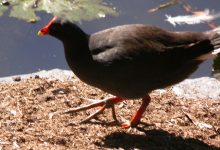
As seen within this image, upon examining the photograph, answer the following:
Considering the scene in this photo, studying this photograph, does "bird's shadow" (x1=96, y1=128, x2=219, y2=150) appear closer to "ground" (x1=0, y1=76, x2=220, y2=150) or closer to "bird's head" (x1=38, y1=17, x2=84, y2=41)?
"ground" (x1=0, y1=76, x2=220, y2=150)

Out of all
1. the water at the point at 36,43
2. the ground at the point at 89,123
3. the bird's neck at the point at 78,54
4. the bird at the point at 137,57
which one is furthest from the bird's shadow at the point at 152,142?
the water at the point at 36,43

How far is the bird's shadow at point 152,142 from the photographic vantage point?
407 centimetres

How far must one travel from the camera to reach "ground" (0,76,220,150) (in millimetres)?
4059

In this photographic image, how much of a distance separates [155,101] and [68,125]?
3.72 feet

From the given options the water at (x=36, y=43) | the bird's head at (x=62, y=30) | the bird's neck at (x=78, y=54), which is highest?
the bird's head at (x=62, y=30)

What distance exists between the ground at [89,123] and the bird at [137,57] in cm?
21

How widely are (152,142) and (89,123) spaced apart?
58 cm

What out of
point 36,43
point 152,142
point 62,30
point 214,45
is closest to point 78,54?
point 62,30

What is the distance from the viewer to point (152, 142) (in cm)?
419

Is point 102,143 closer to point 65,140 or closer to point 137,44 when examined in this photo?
point 65,140

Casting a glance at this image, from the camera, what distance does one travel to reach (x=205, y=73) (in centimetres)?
689

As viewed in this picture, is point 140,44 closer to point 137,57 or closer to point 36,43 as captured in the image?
point 137,57

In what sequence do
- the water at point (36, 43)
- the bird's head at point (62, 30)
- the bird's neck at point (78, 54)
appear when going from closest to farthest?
the bird's neck at point (78, 54)
the bird's head at point (62, 30)
the water at point (36, 43)

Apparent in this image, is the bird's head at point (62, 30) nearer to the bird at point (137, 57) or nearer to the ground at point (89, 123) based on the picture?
the bird at point (137, 57)
